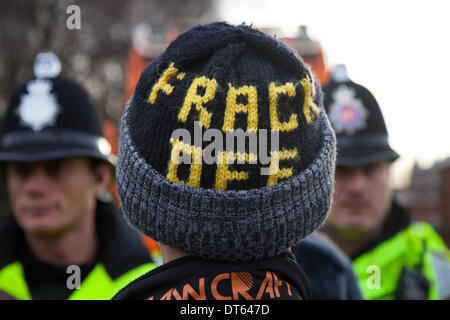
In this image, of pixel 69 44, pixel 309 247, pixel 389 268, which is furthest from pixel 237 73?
pixel 69 44

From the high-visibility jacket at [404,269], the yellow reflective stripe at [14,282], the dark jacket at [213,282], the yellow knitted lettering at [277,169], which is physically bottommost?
the high-visibility jacket at [404,269]

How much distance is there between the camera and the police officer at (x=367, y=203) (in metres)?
2.62

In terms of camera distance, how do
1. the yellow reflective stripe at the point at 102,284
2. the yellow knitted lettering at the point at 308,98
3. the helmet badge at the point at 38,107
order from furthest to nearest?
1. the helmet badge at the point at 38,107
2. the yellow reflective stripe at the point at 102,284
3. the yellow knitted lettering at the point at 308,98

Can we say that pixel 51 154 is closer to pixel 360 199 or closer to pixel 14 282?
pixel 14 282

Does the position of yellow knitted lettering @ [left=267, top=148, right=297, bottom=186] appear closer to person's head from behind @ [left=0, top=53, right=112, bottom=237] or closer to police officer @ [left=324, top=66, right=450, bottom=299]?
person's head from behind @ [left=0, top=53, right=112, bottom=237]

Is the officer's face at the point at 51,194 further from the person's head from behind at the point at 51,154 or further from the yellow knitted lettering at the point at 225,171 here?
the yellow knitted lettering at the point at 225,171

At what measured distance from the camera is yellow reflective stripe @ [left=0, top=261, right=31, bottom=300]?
2.04m

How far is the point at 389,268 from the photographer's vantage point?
8.57 ft

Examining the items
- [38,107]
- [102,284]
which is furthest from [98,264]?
[38,107]

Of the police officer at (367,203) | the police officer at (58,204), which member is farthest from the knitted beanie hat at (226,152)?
the police officer at (367,203)

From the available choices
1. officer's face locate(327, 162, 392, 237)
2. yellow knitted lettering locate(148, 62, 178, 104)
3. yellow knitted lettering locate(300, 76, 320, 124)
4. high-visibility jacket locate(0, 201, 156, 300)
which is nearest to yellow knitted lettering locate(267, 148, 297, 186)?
yellow knitted lettering locate(300, 76, 320, 124)

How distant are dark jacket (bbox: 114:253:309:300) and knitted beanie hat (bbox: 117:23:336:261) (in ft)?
0.09

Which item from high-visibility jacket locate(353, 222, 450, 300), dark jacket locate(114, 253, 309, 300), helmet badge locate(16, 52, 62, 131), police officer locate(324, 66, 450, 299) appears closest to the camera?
dark jacket locate(114, 253, 309, 300)
